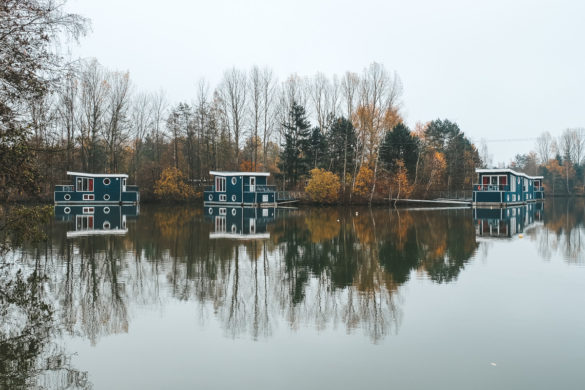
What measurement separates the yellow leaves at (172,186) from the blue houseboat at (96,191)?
449 cm

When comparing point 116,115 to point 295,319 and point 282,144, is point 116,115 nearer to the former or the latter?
point 282,144

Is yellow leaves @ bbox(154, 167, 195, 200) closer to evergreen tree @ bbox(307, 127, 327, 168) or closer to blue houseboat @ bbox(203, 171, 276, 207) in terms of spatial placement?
blue houseboat @ bbox(203, 171, 276, 207)

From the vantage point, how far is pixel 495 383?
5211 mm

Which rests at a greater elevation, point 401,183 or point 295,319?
point 401,183

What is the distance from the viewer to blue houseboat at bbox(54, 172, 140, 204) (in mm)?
44969

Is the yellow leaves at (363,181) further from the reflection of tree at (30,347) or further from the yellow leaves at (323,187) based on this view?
the reflection of tree at (30,347)

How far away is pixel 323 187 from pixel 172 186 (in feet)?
58.0

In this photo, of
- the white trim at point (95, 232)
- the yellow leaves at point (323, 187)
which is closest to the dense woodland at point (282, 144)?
the yellow leaves at point (323, 187)

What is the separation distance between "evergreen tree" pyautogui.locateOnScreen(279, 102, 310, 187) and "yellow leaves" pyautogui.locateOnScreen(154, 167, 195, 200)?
11781 millimetres

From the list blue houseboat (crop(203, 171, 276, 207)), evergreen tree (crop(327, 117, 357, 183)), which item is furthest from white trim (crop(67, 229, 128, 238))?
evergreen tree (crop(327, 117, 357, 183))

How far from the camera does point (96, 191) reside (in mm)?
46156

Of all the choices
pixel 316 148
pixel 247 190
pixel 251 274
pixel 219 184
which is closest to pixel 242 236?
pixel 251 274

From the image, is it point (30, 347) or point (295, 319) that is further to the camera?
point (295, 319)

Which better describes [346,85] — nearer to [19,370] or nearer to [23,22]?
[23,22]
